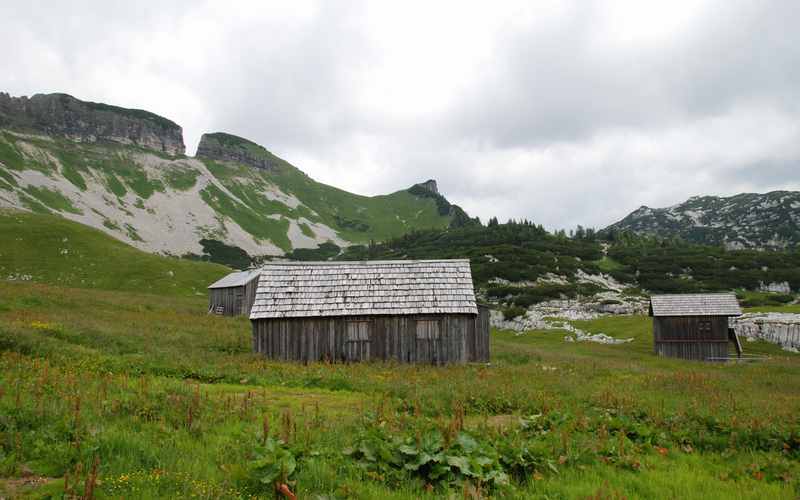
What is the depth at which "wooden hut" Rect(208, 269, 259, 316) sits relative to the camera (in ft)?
186

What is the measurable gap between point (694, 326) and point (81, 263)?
7916cm

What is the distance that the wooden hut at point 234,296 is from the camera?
56625mm

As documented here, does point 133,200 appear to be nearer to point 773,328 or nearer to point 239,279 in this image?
point 239,279

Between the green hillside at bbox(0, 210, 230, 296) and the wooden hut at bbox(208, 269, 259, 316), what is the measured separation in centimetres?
1512

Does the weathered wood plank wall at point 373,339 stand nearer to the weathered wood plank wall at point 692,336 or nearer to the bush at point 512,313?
the weathered wood plank wall at point 692,336

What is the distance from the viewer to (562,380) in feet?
63.6

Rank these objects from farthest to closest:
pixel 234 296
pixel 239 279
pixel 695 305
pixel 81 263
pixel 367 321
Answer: pixel 81 263
pixel 239 279
pixel 234 296
pixel 695 305
pixel 367 321

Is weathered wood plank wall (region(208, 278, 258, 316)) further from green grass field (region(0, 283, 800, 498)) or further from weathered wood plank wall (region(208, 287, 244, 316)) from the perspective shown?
green grass field (region(0, 283, 800, 498))

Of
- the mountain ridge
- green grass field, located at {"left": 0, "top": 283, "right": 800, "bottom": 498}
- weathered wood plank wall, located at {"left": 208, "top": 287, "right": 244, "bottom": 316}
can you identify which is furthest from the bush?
the mountain ridge

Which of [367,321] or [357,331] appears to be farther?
[367,321]

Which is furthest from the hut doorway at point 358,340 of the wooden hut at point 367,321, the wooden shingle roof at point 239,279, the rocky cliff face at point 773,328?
the rocky cliff face at point 773,328

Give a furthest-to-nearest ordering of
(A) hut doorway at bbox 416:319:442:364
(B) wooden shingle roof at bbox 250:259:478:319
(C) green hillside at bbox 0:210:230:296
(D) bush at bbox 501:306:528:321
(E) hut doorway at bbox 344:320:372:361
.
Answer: (D) bush at bbox 501:306:528:321
(C) green hillside at bbox 0:210:230:296
(B) wooden shingle roof at bbox 250:259:478:319
(A) hut doorway at bbox 416:319:442:364
(E) hut doorway at bbox 344:320:372:361

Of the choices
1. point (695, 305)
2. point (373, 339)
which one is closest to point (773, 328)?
point (695, 305)

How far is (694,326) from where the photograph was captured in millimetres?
44219
